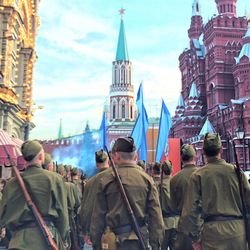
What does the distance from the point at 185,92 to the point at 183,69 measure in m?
4.21

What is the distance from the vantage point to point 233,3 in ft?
180

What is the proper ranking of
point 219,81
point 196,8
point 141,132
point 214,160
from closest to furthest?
point 214,160 < point 141,132 < point 219,81 < point 196,8

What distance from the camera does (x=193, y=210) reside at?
4.53 meters

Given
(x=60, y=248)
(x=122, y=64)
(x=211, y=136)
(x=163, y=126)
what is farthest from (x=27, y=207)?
(x=122, y=64)

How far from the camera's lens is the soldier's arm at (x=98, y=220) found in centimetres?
442

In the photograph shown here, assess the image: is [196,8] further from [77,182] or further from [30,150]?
[30,150]

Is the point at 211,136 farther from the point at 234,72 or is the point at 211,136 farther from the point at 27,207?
the point at 234,72

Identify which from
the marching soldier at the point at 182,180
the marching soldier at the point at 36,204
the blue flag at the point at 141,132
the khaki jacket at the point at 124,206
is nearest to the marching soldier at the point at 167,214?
the marching soldier at the point at 182,180

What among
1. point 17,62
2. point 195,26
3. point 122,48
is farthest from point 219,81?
point 122,48

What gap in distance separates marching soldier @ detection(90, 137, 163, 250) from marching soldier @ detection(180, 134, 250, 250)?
431mm

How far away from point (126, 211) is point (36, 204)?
1022 mm

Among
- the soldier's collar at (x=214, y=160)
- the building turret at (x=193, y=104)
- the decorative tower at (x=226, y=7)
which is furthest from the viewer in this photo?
the decorative tower at (x=226, y=7)

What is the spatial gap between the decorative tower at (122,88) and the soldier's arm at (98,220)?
291 ft

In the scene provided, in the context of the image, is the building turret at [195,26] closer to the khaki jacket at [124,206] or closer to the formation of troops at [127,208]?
the formation of troops at [127,208]
